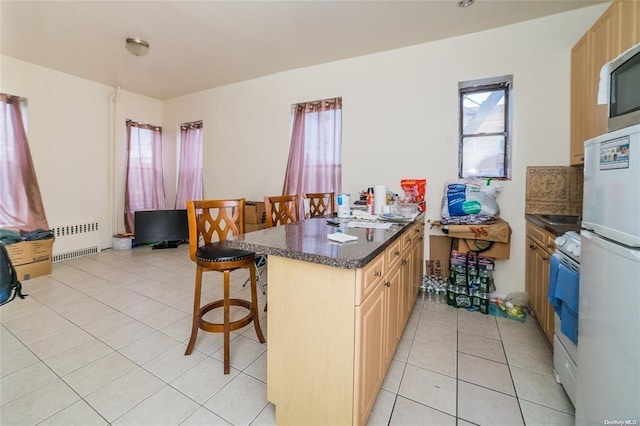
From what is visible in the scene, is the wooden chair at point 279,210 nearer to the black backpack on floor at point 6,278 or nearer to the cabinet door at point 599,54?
the black backpack on floor at point 6,278

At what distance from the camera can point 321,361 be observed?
3.79 feet

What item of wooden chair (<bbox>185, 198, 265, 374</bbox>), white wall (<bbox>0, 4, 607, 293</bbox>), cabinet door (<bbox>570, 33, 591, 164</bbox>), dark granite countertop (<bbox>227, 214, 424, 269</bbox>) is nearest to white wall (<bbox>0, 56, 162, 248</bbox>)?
white wall (<bbox>0, 4, 607, 293</bbox>)

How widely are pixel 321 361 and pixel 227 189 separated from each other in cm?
400

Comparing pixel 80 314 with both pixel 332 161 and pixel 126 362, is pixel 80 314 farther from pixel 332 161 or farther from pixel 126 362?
pixel 332 161

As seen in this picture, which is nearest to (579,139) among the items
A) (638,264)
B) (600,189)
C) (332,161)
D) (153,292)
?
(600,189)

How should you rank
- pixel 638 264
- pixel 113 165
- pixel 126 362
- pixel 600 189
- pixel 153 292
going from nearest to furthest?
1. pixel 638 264
2. pixel 600 189
3. pixel 126 362
4. pixel 153 292
5. pixel 113 165

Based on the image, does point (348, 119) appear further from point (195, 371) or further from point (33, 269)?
point (33, 269)

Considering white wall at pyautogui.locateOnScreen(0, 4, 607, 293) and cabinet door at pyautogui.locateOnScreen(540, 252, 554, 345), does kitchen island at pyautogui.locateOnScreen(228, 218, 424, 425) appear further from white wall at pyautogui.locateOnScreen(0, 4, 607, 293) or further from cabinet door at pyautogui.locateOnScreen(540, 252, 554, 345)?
white wall at pyautogui.locateOnScreen(0, 4, 607, 293)

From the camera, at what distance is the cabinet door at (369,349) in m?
1.09

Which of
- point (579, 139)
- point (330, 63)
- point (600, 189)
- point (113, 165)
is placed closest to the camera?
point (600, 189)

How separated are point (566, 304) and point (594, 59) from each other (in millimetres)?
1997

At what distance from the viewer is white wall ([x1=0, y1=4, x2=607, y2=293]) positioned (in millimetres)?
2613

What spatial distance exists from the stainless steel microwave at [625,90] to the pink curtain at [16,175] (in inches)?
227

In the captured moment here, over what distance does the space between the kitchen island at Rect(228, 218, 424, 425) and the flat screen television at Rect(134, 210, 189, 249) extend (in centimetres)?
393
